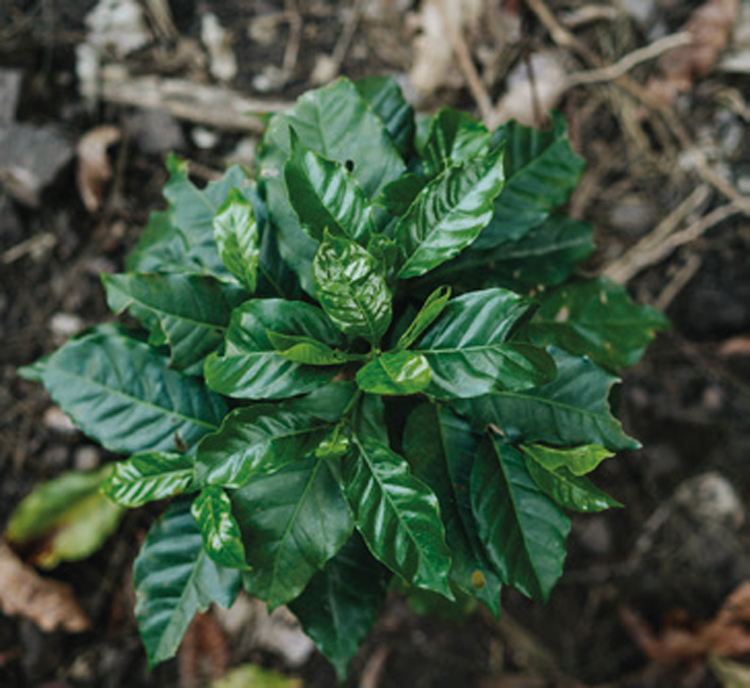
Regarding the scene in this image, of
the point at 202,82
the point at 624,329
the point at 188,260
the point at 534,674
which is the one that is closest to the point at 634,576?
the point at 534,674

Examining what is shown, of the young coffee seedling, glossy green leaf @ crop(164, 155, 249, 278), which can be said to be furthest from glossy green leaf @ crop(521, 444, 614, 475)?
glossy green leaf @ crop(164, 155, 249, 278)

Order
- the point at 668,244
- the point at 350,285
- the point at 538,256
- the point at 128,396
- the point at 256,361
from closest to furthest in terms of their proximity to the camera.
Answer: the point at 350,285 < the point at 256,361 < the point at 128,396 < the point at 538,256 < the point at 668,244

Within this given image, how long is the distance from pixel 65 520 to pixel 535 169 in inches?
74.3

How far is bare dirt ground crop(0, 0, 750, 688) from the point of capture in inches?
89.4

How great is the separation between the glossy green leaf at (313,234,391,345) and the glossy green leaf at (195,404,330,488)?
8.2 inches

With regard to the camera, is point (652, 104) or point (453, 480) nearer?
point (453, 480)

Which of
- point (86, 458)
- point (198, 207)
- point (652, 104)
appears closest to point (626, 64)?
point (652, 104)

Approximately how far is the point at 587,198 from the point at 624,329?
1164 mm

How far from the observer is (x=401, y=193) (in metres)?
1.11

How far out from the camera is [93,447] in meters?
2.24

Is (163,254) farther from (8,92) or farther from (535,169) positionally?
(8,92)

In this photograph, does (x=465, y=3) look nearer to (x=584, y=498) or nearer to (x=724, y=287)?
(x=724, y=287)

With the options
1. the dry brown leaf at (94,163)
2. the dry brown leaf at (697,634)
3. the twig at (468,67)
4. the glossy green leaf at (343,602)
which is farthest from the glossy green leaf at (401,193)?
the dry brown leaf at (697,634)

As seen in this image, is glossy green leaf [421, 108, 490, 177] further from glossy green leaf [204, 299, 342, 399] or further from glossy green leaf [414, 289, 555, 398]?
glossy green leaf [204, 299, 342, 399]
